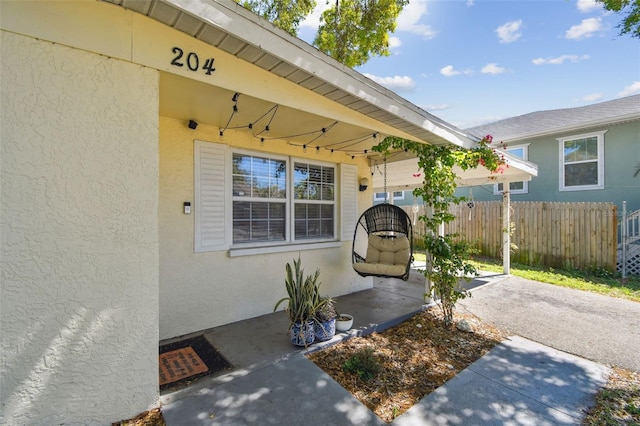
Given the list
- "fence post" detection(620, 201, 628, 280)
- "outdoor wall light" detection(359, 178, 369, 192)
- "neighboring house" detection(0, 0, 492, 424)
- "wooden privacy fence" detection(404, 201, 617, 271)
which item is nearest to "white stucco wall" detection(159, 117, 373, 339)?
"neighboring house" detection(0, 0, 492, 424)

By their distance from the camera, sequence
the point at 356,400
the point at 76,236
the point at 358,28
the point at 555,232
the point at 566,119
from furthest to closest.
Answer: the point at 566,119, the point at 358,28, the point at 555,232, the point at 356,400, the point at 76,236

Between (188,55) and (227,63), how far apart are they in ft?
1.05

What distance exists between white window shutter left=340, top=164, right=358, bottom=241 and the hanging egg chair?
0.17 meters

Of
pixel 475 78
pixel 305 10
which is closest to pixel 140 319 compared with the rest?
pixel 305 10

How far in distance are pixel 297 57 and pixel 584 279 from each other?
845cm

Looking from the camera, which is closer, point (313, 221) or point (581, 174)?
point (313, 221)

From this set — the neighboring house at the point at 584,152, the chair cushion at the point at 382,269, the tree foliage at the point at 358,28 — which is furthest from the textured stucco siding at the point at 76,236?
the neighboring house at the point at 584,152

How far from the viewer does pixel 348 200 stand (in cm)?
571

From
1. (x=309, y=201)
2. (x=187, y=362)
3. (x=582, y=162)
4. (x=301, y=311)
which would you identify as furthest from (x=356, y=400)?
(x=582, y=162)

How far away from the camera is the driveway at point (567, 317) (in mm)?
3584

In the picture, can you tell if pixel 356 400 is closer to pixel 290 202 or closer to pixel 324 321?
pixel 324 321

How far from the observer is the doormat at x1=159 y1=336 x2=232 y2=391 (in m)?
2.75

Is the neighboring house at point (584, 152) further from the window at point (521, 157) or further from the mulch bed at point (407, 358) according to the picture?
the mulch bed at point (407, 358)

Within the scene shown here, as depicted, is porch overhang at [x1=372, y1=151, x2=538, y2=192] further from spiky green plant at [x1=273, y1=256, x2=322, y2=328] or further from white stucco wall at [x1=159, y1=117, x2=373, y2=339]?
spiky green plant at [x1=273, y1=256, x2=322, y2=328]
